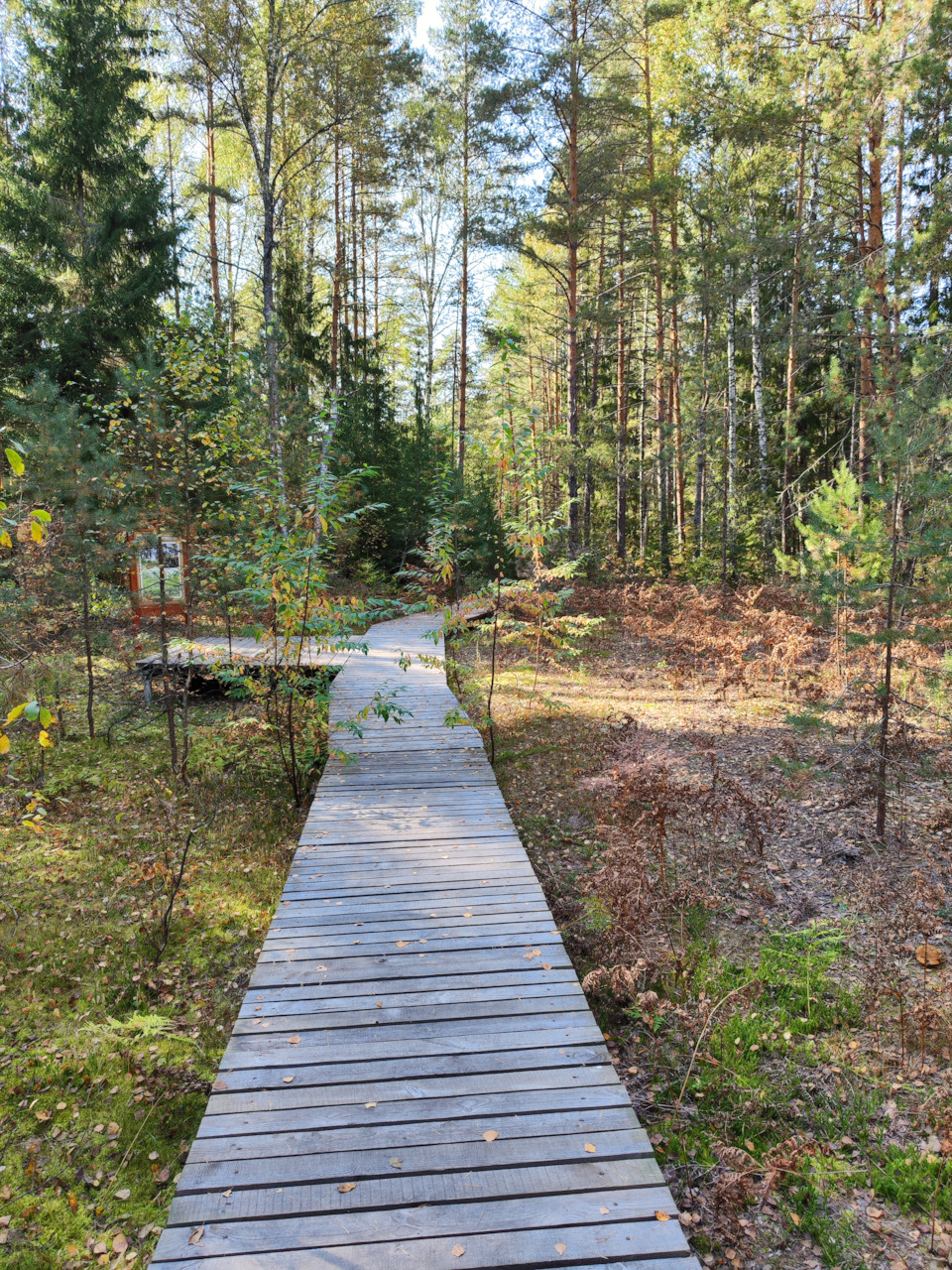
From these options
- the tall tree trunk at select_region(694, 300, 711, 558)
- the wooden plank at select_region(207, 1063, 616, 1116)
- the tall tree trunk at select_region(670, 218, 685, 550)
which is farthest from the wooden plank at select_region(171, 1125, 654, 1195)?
the tall tree trunk at select_region(670, 218, 685, 550)

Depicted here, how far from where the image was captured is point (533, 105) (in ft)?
47.1

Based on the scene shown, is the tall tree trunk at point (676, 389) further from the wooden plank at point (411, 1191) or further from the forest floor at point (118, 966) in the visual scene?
the wooden plank at point (411, 1191)

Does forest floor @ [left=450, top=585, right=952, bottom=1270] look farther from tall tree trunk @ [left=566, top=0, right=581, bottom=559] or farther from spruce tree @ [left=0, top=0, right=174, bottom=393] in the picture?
spruce tree @ [left=0, top=0, right=174, bottom=393]

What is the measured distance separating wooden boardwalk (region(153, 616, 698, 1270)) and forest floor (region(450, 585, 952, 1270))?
25.5 inches

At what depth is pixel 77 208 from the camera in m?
14.1

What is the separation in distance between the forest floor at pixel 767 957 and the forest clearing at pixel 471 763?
29mm

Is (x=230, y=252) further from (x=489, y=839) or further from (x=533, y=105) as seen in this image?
(x=489, y=839)

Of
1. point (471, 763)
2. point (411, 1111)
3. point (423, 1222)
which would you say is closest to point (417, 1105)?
point (411, 1111)

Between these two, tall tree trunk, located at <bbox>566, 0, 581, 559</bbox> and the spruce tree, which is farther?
tall tree trunk, located at <bbox>566, 0, 581, 559</bbox>

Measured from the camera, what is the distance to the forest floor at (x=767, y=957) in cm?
269

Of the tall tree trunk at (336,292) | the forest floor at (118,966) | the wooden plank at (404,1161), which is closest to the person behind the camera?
the wooden plank at (404,1161)

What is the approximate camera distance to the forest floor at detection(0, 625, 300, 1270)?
2885 millimetres

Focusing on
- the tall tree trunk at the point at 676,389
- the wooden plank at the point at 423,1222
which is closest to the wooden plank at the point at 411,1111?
the wooden plank at the point at 423,1222

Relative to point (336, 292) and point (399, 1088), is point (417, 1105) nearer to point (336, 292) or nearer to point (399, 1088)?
point (399, 1088)
